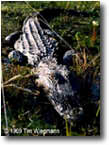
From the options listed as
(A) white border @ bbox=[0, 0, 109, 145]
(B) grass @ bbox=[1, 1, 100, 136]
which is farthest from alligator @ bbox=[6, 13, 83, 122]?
(A) white border @ bbox=[0, 0, 109, 145]

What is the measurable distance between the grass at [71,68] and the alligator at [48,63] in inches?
1.4

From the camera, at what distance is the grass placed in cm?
208

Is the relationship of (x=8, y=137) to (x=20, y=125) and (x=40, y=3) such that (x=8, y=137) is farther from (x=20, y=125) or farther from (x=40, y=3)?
(x=40, y=3)

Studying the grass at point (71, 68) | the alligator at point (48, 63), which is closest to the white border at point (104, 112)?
the grass at point (71, 68)

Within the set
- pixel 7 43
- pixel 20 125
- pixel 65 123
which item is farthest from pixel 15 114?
pixel 7 43

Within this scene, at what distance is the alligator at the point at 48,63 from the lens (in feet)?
6.84

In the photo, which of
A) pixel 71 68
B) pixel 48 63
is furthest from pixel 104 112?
pixel 48 63

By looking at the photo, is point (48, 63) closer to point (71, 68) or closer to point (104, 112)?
point (71, 68)

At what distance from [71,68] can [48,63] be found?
143 millimetres

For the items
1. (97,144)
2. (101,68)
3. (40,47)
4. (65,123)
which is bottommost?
(97,144)

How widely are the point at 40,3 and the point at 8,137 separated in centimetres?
83

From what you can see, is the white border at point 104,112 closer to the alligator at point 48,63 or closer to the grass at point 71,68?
the grass at point 71,68

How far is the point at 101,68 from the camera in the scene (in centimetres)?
209

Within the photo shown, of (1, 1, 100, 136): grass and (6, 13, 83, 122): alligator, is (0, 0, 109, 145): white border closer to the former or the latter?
(1, 1, 100, 136): grass
